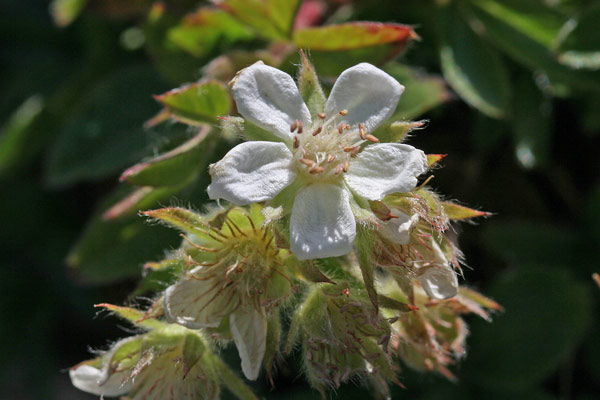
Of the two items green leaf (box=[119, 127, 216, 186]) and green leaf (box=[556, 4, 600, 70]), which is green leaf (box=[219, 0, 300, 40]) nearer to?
green leaf (box=[119, 127, 216, 186])

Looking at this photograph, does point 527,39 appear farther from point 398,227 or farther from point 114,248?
point 114,248

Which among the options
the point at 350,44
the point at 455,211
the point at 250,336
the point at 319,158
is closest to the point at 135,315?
the point at 250,336

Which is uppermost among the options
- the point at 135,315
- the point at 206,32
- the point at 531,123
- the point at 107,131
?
the point at 206,32

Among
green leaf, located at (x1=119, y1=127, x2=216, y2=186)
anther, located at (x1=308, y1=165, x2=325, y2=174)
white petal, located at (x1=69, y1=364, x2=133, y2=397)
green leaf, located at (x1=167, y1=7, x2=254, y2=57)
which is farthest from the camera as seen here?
green leaf, located at (x1=167, y1=7, x2=254, y2=57)

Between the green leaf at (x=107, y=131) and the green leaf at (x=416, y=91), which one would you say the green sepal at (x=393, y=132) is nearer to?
the green leaf at (x=416, y=91)

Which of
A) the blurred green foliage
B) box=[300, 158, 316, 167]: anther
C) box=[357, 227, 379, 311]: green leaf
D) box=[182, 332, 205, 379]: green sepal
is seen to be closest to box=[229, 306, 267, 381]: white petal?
box=[182, 332, 205, 379]: green sepal
